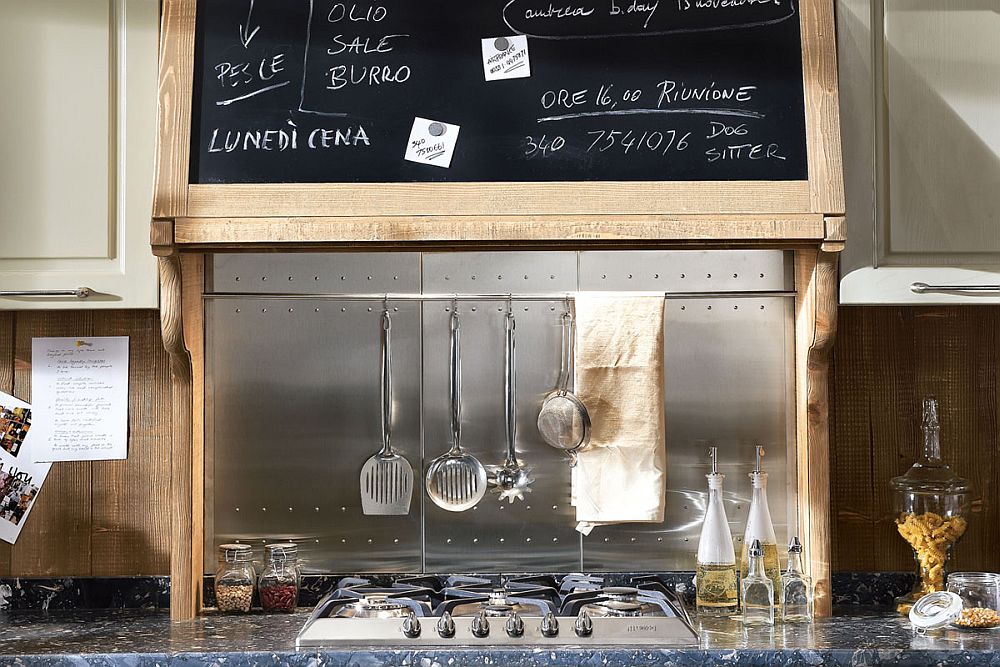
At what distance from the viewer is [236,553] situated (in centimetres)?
198

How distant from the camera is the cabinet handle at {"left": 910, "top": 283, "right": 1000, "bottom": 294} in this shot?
5.76ft

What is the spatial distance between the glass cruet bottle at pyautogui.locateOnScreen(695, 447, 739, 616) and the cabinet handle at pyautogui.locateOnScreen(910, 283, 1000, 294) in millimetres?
528

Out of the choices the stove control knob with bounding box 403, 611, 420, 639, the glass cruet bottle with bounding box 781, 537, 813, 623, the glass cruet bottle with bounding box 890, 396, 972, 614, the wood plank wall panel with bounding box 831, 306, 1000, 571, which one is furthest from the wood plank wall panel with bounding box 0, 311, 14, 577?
the glass cruet bottle with bounding box 890, 396, 972, 614

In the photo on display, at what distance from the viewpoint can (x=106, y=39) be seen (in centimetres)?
180

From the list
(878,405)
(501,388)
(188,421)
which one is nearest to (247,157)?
(188,421)

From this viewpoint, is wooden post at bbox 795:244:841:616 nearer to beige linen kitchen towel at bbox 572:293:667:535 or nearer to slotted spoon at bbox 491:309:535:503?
beige linen kitchen towel at bbox 572:293:667:535

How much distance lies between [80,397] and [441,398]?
2.54 ft

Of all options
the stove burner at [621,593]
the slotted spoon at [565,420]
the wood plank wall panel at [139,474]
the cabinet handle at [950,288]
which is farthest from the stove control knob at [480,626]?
the cabinet handle at [950,288]

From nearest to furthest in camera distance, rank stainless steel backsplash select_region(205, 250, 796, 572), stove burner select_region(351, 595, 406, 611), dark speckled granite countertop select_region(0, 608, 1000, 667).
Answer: dark speckled granite countertop select_region(0, 608, 1000, 667), stove burner select_region(351, 595, 406, 611), stainless steel backsplash select_region(205, 250, 796, 572)

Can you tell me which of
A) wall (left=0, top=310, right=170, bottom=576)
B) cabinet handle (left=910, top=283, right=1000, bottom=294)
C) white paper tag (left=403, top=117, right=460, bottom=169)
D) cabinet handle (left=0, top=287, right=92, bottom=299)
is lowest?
wall (left=0, top=310, right=170, bottom=576)

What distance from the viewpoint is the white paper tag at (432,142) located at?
173 cm

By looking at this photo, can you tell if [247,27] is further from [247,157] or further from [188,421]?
[188,421]

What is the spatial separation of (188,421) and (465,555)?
0.63 metres

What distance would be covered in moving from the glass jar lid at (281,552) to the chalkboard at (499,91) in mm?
755
